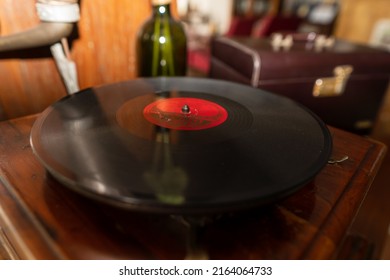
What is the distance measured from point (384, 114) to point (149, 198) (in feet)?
7.38

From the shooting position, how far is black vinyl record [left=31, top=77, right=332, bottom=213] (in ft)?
1.30

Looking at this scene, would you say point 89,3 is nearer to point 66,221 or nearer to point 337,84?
point 66,221

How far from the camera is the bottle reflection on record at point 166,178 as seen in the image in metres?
0.39

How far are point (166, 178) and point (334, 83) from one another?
1103mm

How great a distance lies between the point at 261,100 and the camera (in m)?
0.72

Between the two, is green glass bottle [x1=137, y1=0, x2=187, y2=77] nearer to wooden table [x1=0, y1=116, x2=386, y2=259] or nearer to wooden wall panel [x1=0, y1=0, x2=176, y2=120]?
wooden wall panel [x1=0, y1=0, x2=176, y2=120]

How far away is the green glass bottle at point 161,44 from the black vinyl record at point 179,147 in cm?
28

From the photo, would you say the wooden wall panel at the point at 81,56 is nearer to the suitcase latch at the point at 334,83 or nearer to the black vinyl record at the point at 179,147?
the black vinyl record at the point at 179,147

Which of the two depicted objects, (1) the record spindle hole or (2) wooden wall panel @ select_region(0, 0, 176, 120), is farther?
(2) wooden wall panel @ select_region(0, 0, 176, 120)

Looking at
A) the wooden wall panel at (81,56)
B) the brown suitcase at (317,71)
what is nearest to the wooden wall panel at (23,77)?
the wooden wall panel at (81,56)

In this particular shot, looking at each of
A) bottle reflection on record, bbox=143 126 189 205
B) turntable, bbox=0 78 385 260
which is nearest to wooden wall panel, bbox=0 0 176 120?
turntable, bbox=0 78 385 260

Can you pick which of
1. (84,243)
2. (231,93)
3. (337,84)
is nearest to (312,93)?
(337,84)

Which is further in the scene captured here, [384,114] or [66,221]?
[384,114]

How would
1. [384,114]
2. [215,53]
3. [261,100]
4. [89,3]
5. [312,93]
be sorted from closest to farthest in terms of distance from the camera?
[261,100]
[89,3]
[312,93]
[215,53]
[384,114]
